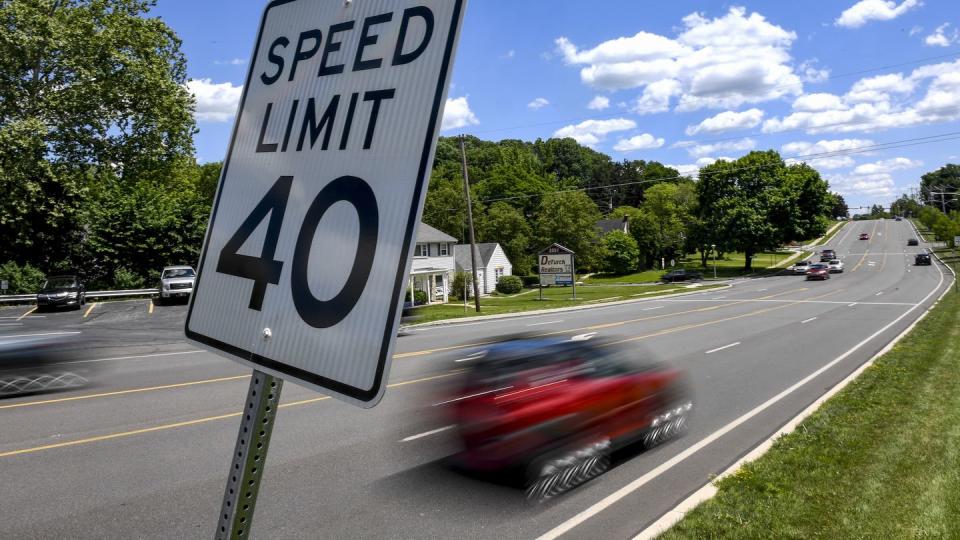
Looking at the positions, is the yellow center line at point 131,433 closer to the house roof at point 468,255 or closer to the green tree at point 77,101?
the green tree at point 77,101

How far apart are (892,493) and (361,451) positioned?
5824 millimetres

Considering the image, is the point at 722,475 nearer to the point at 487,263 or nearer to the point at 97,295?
the point at 97,295

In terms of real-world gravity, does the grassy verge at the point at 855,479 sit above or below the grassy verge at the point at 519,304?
above

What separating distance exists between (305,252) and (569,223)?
72.1 meters

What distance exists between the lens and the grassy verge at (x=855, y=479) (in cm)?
554

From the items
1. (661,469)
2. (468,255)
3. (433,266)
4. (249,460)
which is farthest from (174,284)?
(468,255)

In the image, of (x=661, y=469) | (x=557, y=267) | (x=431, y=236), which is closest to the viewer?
(x=661, y=469)

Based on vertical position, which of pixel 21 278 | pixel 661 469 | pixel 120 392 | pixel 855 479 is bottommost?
pixel 21 278

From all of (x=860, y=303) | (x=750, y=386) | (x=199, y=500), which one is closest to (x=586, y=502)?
(x=199, y=500)

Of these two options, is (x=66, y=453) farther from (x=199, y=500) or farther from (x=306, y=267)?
(x=306, y=267)

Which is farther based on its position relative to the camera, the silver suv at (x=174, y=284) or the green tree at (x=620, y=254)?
the green tree at (x=620, y=254)

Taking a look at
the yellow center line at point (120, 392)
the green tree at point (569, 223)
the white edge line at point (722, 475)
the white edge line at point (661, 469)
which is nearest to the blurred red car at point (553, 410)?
the white edge line at point (661, 469)

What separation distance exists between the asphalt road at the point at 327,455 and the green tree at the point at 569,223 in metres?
55.1

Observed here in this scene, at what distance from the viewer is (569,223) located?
238 feet
